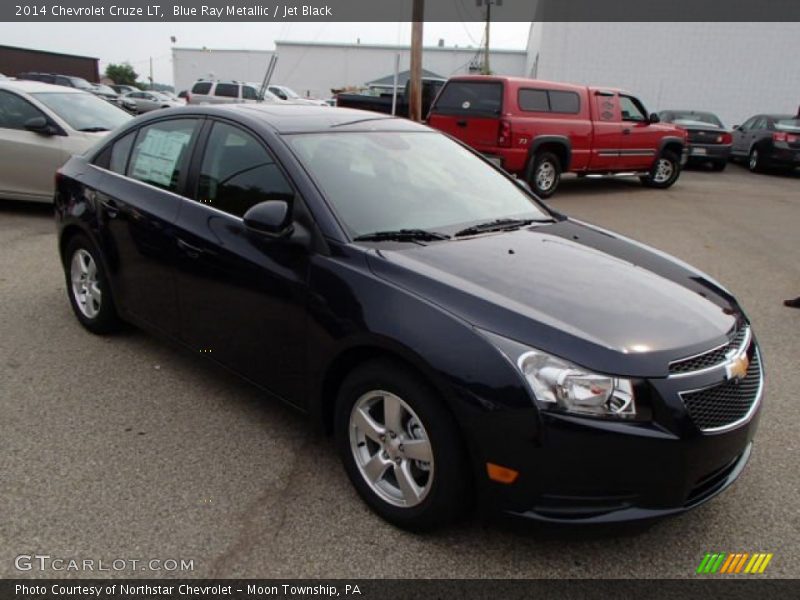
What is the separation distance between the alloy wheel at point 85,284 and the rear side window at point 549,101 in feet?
27.7

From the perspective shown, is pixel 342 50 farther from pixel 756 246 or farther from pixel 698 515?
pixel 698 515

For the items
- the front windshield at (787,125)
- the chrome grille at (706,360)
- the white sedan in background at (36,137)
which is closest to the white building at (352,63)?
the front windshield at (787,125)

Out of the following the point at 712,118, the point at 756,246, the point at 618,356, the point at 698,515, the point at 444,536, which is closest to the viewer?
the point at 618,356

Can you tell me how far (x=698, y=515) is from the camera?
9.19 ft

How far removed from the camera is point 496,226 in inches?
132

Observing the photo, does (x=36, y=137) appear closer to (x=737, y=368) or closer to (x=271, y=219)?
(x=271, y=219)

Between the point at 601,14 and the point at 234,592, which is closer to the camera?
the point at 234,592

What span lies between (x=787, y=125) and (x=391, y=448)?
1904 cm

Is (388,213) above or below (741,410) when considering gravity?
above

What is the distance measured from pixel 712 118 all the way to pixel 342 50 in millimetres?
38521

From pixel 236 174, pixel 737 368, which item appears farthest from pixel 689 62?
pixel 737 368

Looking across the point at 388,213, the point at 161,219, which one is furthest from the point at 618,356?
the point at 161,219

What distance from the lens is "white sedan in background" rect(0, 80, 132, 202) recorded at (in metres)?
7.93

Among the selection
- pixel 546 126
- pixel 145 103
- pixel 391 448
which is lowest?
pixel 391 448
